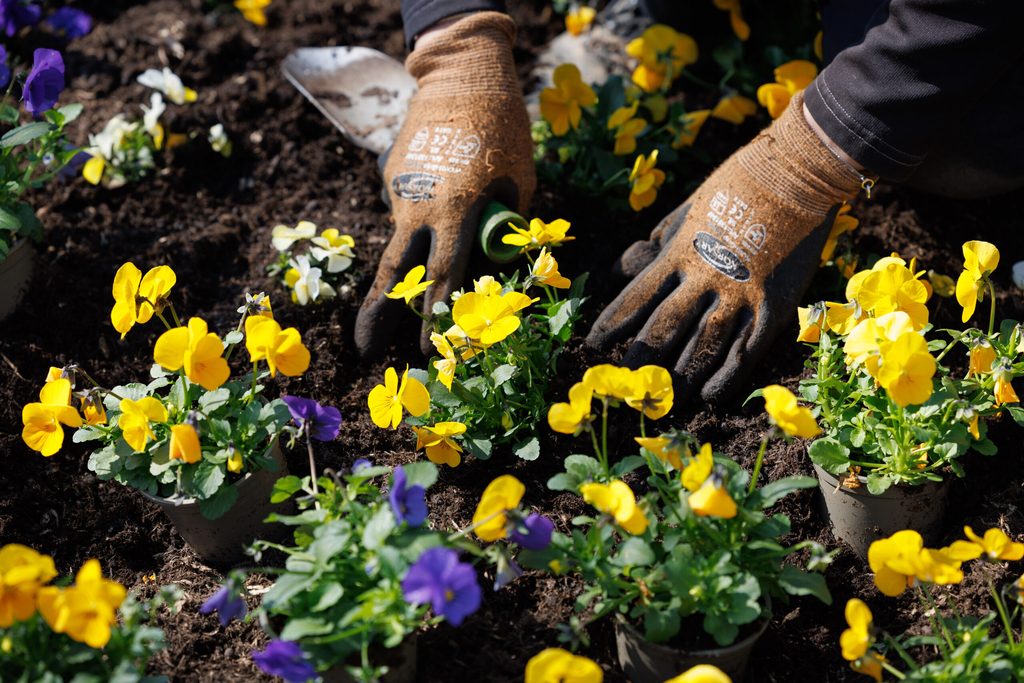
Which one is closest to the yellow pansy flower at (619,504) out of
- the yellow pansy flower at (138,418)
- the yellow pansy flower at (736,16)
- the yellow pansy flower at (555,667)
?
the yellow pansy flower at (555,667)

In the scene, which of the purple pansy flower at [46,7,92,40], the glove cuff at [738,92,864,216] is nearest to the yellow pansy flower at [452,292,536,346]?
the glove cuff at [738,92,864,216]

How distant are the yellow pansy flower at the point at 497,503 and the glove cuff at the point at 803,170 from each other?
3.62ft

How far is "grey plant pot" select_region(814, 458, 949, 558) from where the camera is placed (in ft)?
5.70

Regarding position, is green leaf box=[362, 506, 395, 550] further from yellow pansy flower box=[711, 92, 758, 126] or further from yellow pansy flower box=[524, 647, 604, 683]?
yellow pansy flower box=[711, 92, 758, 126]

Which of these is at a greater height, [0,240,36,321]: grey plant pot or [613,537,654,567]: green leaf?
[613,537,654,567]: green leaf

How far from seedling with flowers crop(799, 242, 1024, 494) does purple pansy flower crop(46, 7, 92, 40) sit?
2554 millimetres

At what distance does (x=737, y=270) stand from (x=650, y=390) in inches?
27.2

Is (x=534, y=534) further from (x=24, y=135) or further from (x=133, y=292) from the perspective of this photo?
(x=24, y=135)

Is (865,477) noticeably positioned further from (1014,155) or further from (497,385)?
(1014,155)

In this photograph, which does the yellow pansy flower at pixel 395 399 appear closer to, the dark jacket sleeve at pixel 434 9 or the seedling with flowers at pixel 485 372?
the seedling with flowers at pixel 485 372

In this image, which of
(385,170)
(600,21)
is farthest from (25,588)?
(600,21)

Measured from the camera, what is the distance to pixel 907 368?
1.45m

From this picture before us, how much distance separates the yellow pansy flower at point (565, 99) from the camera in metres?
2.56

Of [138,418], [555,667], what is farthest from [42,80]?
[555,667]
